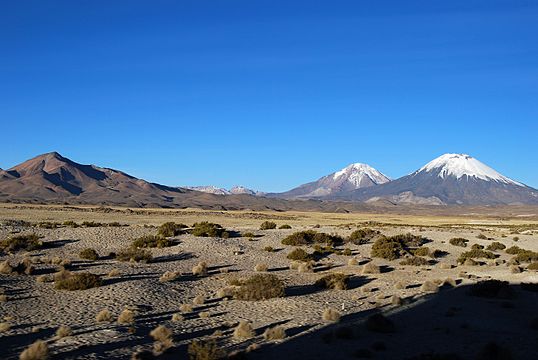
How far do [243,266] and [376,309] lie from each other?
11527mm

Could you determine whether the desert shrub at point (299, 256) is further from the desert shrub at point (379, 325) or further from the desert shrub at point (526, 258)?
the desert shrub at point (379, 325)

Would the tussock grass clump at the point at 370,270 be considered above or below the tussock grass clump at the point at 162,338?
above

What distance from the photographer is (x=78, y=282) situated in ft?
67.0

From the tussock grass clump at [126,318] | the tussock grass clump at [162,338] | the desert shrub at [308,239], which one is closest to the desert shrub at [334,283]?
the tussock grass clump at [126,318]

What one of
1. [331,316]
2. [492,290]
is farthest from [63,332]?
[492,290]

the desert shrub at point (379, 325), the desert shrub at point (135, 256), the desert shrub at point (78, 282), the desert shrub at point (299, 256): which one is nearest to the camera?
the desert shrub at point (379, 325)

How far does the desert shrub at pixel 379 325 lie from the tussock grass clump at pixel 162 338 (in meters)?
5.92

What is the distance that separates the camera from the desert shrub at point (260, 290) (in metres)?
20.0

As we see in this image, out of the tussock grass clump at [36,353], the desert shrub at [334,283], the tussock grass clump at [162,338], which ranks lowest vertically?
the tussock grass clump at [162,338]

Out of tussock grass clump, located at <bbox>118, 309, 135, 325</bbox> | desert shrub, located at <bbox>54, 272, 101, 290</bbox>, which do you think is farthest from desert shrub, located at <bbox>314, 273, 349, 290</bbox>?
tussock grass clump, located at <bbox>118, 309, 135, 325</bbox>

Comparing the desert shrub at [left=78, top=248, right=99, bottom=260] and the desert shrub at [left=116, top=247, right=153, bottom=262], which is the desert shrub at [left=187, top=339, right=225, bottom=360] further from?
the desert shrub at [left=78, top=248, right=99, bottom=260]

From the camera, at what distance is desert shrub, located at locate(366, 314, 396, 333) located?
1561 centimetres

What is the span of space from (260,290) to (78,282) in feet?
23.4

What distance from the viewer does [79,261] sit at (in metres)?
28.2
